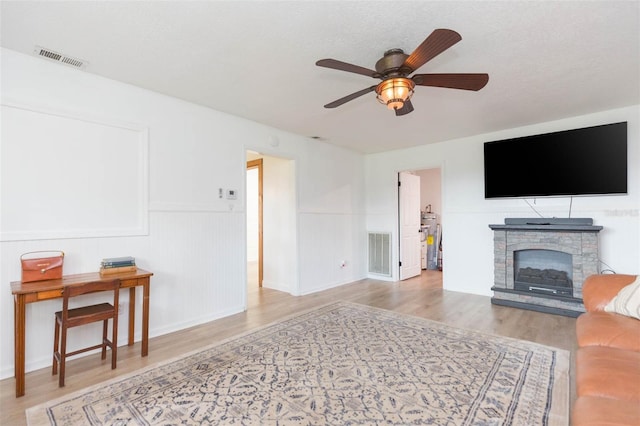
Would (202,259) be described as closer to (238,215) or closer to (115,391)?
(238,215)

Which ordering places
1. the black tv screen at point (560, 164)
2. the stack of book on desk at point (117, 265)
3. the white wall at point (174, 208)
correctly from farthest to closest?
the black tv screen at point (560, 164), the stack of book on desk at point (117, 265), the white wall at point (174, 208)

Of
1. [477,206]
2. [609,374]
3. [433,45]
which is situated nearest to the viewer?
[609,374]

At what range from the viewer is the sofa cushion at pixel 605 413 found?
113cm

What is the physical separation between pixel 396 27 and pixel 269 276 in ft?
13.6

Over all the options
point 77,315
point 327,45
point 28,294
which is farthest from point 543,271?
point 28,294

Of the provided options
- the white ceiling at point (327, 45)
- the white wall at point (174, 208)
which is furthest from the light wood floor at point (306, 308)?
the white ceiling at point (327, 45)

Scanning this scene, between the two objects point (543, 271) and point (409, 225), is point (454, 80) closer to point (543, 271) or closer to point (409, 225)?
point (543, 271)

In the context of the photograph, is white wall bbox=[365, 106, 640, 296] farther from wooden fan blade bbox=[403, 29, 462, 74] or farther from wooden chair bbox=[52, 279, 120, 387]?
wooden chair bbox=[52, 279, 120, 387]

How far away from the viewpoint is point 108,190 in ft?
9.46

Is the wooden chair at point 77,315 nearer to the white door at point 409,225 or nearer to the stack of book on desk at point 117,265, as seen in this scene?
the stack of book on desk at point 117,265

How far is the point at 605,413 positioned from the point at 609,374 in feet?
1.24

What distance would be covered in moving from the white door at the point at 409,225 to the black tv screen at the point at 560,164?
160 centimetres

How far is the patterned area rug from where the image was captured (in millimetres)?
1858

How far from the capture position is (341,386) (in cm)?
218
